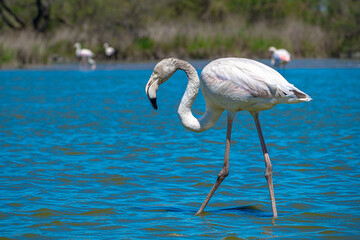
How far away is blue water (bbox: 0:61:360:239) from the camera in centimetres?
498

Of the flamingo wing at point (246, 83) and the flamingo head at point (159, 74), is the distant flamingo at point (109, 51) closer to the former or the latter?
the flamingo head at point (159, 74)

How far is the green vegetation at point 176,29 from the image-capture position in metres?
28.1

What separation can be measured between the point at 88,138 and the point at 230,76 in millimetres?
4392

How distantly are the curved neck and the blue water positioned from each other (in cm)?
78

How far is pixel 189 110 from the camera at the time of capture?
5.32 metres

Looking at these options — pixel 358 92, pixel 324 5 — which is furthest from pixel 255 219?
pixel 324 5

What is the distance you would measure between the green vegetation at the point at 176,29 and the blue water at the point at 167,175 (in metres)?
15.7

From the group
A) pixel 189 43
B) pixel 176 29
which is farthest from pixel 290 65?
pixel 176 29

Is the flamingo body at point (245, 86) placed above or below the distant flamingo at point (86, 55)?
above

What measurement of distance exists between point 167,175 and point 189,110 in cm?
153

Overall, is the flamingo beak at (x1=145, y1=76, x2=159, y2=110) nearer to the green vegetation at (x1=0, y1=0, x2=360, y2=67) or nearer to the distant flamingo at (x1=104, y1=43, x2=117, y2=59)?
the green vegetation at (x1=0, y1=0, x2=360, y2=67)

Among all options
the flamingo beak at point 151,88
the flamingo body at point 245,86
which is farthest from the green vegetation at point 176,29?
the flamingo body at point 245,86

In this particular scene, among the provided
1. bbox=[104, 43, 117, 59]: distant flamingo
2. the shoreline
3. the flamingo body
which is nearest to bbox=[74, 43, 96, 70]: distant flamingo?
the shoreline

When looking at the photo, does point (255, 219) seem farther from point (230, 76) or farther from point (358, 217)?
point (230, 76)
